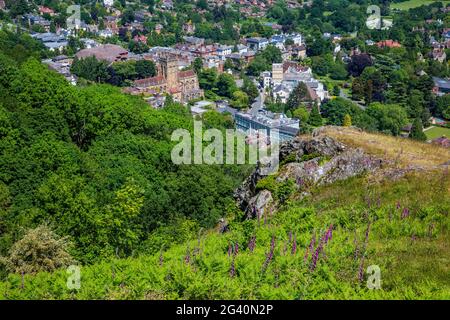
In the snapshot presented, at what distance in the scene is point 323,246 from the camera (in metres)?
10.3

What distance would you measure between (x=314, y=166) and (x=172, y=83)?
54407 mm

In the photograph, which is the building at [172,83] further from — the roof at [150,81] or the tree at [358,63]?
the tree at [358,63]

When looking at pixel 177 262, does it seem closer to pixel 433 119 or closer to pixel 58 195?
pixel 58 195

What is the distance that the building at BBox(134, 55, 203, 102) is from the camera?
66000 millimetres

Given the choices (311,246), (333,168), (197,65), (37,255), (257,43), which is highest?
(311,246)

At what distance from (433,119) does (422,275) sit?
5324 cm

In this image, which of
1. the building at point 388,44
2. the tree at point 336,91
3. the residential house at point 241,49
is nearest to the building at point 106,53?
the residential house at point 241,49

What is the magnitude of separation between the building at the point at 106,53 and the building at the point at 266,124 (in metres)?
24.3

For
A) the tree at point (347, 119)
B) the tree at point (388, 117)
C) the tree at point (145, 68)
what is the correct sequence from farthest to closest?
1. the tree at point (145, 68)
2. the tree at point (347, 119)
3. the tree at point (388, 117)

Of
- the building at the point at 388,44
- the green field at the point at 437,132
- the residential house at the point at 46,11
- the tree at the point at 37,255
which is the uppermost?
the tree at the point at 37,255

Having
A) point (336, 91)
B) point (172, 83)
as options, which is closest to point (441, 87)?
point (336, 91)

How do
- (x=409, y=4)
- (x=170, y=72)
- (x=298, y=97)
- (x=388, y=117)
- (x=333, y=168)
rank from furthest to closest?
(x=409, y=4) → (x=170, y=72) → (x=298, y=97) → (x=388, y=117) → (x=333, y=168)

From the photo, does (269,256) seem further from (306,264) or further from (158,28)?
(158,28)

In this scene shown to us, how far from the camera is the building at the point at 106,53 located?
72694 mm
